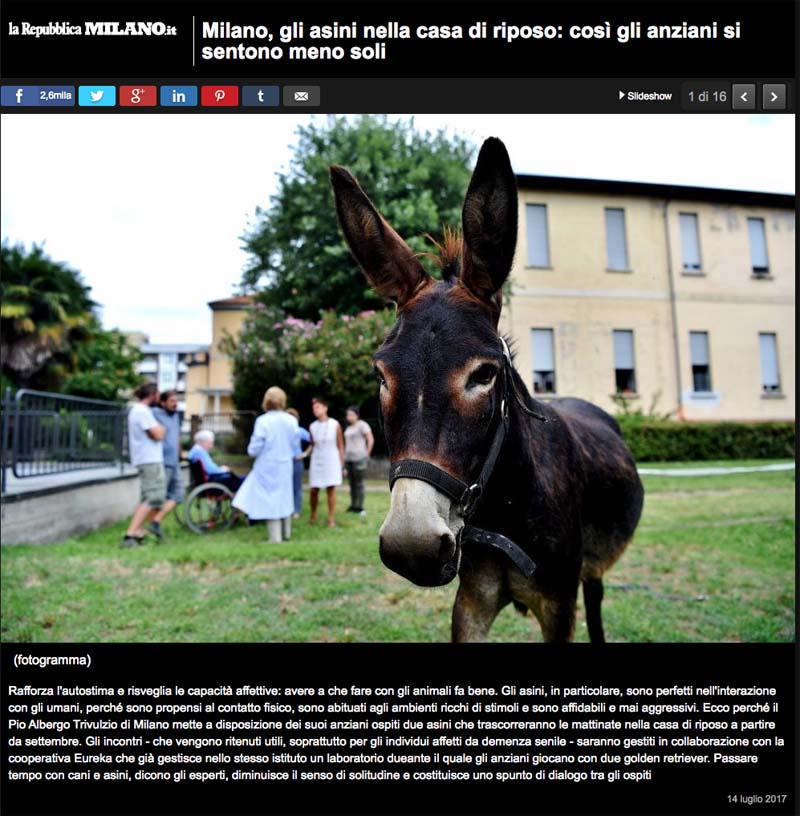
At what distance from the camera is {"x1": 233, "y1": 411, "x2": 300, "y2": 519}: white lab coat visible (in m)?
4.46

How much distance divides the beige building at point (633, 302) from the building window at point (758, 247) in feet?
3.51

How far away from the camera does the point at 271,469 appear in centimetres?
486

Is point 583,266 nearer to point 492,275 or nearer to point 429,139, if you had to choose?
point 429,139

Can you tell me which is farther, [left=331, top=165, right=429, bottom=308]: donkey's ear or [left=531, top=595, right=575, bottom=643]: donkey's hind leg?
[left=531, top=595, right=575, bottom=643]: donkey's hind leg

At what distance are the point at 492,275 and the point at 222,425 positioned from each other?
4.62 metres

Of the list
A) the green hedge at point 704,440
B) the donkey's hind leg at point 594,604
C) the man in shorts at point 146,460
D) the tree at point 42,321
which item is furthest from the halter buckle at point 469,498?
the tree at point 42,321

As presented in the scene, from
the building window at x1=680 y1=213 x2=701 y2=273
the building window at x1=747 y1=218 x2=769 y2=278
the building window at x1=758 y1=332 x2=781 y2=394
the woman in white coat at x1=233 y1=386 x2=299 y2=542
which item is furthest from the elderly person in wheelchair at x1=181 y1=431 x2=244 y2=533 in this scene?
the building window at x1=680 y1=213 x2=701 y2=273

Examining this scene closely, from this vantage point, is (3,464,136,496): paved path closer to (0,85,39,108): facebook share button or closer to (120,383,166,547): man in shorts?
(120,383,166,547): man in shorts

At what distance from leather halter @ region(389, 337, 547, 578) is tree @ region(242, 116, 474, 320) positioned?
2.17 feet

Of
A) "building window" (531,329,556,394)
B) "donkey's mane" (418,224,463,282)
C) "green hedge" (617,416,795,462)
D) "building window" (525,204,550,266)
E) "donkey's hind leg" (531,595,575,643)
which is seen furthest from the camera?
"building window" (531,329,556,394)

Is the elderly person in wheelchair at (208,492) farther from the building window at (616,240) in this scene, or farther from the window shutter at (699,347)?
the window shutter at (699,347)
